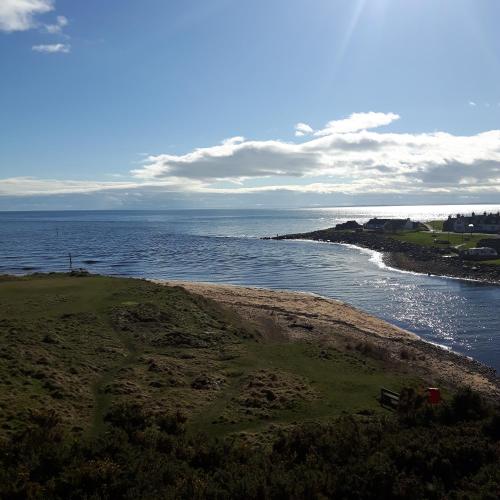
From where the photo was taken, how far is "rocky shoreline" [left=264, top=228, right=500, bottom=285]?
72.6 meters

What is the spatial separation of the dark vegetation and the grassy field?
0.10 meters

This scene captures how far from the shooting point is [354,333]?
38.6 metres

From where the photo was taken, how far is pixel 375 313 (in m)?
50.2

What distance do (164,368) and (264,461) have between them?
11.5 meters

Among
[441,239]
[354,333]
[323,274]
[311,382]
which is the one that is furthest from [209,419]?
[441,239]

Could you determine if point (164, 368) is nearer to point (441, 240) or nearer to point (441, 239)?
point (441, 240)

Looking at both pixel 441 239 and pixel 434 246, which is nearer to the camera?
pixel 434 246

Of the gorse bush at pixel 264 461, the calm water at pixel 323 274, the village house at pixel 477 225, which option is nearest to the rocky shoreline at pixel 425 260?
the calm water at pixel 323 274

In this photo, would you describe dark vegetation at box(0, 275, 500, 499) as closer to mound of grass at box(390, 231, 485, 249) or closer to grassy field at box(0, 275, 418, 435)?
grassy field at box(0, 275, 418, 435)

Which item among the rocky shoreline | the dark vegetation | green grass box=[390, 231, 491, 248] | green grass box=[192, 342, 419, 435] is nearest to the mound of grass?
green grass box=[390, 231, 491, 248]

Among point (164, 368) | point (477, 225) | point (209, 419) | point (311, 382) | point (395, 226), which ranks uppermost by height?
point (477, 225)

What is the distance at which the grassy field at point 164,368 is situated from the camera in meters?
19.1

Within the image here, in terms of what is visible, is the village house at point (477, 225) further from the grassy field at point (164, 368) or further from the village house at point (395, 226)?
the grassy field at point (164, 368)

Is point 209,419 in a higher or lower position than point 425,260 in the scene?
lower
